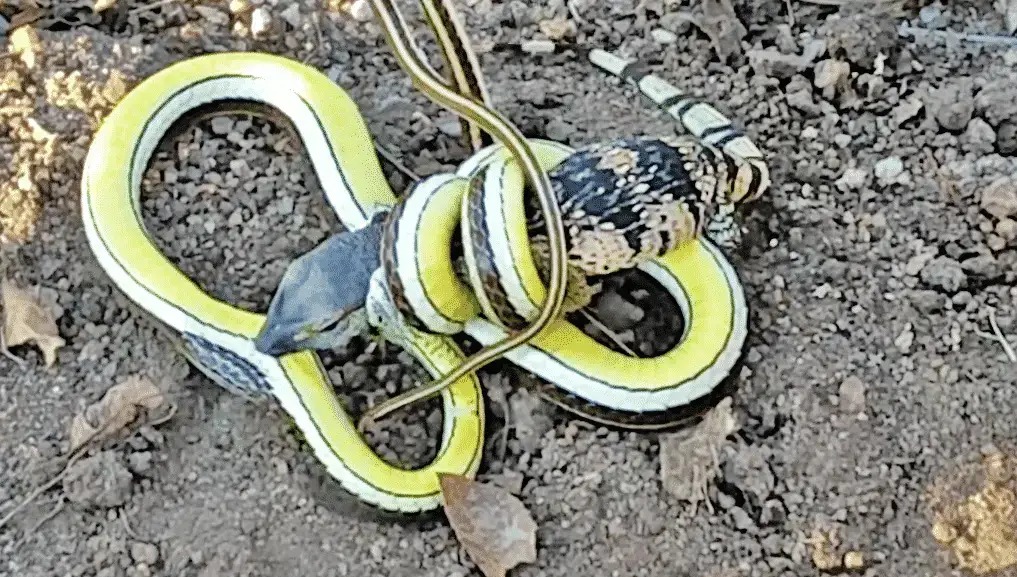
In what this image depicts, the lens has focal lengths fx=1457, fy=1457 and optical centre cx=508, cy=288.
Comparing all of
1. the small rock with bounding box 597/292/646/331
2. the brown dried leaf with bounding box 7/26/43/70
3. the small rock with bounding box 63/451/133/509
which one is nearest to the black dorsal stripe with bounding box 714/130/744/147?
the small rock with bounding box 597/292/646/331

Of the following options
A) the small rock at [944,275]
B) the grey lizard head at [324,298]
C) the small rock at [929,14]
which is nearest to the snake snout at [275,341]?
the grey lizard head at [324,298]

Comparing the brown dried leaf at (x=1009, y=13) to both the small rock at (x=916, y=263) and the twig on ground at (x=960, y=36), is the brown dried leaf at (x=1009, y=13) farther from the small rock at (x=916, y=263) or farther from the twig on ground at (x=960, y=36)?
the small rock at (x=916, y=263)

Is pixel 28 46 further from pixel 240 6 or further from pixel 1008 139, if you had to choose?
pixel 1008 139

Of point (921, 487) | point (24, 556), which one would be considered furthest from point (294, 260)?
point (921, 487)

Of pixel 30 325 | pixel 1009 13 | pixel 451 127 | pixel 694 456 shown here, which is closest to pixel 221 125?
pixel 451 127

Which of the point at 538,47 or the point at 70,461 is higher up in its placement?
the point at 538,47

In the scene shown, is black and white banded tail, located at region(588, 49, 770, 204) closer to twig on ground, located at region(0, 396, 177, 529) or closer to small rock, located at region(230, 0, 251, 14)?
small rock, located at region(230, 0, 251, 14)
